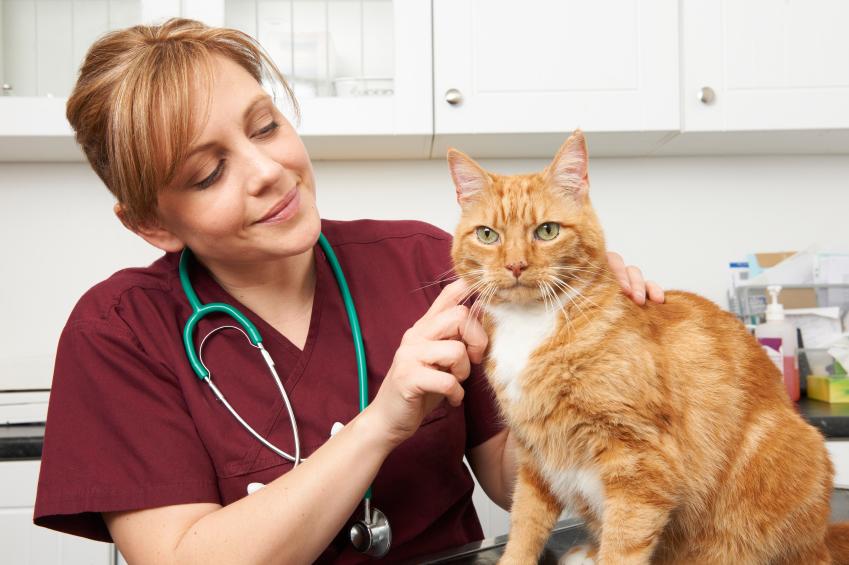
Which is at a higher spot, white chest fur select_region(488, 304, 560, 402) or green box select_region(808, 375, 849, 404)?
white chest fur select_region(488, 304, 560, 402)

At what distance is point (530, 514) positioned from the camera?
997mm

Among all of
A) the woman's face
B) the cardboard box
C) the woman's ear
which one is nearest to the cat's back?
the woman's face

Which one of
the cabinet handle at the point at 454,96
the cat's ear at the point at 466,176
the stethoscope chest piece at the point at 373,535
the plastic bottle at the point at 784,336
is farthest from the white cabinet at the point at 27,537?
the plastic bottle at the point at 784,336

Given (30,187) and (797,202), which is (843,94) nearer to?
(797,202)

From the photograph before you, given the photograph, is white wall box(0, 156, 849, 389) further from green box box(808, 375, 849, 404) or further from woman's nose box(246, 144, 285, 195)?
woman's nose box(246, 144, 285, 195)

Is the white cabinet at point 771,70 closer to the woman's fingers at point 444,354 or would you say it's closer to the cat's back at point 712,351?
the cat's back at point 712,351

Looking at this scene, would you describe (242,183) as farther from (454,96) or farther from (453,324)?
(454,96)

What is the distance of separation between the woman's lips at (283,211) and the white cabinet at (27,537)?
3.53ft

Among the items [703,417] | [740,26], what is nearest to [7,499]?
[703,417]

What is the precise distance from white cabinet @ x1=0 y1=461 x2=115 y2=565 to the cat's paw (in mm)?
1258

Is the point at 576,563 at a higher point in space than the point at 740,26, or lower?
lower

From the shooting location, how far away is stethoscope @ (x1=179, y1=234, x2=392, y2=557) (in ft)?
3.29

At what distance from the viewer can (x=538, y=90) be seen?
2086 millimetres

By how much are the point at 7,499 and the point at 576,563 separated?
1417mm
